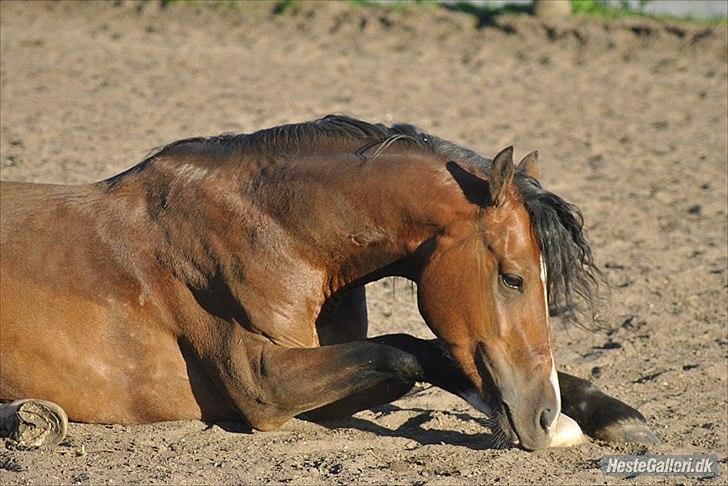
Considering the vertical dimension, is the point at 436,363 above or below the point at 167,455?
above

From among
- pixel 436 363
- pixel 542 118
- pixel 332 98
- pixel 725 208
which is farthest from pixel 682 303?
pixel 332 98

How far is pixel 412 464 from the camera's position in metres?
4.88

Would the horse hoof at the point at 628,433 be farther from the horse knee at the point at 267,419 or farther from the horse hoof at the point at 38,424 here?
the horse hoof at the point at 38,424

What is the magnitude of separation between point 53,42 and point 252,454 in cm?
909

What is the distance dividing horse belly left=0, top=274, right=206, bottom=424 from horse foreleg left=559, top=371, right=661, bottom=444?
1.61 m

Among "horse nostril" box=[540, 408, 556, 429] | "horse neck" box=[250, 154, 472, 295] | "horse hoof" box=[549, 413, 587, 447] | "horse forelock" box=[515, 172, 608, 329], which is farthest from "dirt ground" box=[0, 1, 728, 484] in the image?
"horse forelock" box=[515, 172, 608, 329]

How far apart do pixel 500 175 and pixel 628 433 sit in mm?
1317

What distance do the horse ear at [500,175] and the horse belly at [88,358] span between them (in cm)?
154

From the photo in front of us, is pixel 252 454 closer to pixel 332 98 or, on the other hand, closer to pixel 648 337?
pixel 648 337

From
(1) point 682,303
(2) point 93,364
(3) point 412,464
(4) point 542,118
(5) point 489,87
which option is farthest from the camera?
(5) point 489,87

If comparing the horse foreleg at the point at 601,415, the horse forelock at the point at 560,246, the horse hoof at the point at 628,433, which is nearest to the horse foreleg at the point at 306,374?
the horse forelock at the point at 560,246

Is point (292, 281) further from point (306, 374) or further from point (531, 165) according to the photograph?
point (531, 165)

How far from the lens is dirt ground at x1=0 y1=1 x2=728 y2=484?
16.3ft

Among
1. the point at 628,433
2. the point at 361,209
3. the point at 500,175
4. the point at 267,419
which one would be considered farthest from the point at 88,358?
the point at 628,433
